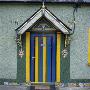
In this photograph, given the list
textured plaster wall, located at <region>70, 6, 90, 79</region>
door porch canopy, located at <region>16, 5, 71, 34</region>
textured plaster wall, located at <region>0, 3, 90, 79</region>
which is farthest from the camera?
textured plaster wall, located at <region>70, 6, 90, 79</region>

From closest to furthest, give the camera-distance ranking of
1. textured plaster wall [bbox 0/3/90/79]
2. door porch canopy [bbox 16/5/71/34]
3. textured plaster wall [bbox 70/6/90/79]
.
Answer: door porch canopy [bbox 16/5/71/34] < textured plaster wall [bbox 0/3/90/79] < textured plaster wall [bbox 70/6/90/79]

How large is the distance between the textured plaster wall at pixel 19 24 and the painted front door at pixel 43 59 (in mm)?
785

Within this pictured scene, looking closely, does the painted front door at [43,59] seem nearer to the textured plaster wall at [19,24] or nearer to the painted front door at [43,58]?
the painted front door at [43,58]

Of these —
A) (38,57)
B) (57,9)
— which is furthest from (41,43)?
(57,9)

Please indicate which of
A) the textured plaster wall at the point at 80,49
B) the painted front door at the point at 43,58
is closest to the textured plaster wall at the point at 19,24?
the textured plaster wall at the point at 80,49

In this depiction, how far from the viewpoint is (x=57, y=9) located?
1509 centimetres

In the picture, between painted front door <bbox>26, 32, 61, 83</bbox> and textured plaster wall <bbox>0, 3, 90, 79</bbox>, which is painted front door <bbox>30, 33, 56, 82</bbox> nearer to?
painted front door <bbox>26, 32, 61, 83</bbox>

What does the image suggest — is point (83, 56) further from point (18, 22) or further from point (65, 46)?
point (18, 22)

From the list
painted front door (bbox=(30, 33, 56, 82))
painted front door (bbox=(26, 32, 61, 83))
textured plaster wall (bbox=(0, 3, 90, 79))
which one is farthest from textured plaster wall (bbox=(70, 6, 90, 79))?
painted front door (bbox=(30, 33, 56, 82))

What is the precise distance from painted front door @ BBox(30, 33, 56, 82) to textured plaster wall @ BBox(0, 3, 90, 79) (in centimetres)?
79

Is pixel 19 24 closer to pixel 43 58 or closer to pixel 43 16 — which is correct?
pixel 43 16

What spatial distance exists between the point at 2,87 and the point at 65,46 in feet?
10.6

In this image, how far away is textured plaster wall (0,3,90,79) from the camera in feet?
49.4

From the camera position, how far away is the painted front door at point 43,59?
15211mm
